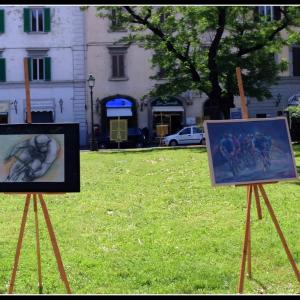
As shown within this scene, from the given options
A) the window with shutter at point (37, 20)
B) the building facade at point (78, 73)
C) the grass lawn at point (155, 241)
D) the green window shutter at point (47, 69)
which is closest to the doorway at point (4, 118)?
the building facade at point (78, 73)

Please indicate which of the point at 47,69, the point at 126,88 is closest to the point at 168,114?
the point at 126,88

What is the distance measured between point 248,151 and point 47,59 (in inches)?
1332

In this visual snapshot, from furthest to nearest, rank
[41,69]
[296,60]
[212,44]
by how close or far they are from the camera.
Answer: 1. [296,60]
2. [41,69]
3. [212,44]

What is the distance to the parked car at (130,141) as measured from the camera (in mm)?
35156

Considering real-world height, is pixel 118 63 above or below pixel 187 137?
above

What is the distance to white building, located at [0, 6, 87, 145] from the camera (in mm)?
38062

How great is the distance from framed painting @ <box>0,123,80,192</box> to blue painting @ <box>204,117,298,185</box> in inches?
51.5

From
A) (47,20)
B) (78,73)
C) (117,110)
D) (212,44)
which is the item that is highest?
(47,20)

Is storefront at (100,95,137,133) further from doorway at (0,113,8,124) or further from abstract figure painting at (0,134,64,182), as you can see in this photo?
abstract figure painting at (0,134,64,182)

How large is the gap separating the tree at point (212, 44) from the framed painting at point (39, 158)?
20.4m

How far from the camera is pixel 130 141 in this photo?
3584 cm

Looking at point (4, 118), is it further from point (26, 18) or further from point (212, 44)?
point (212, 44)
